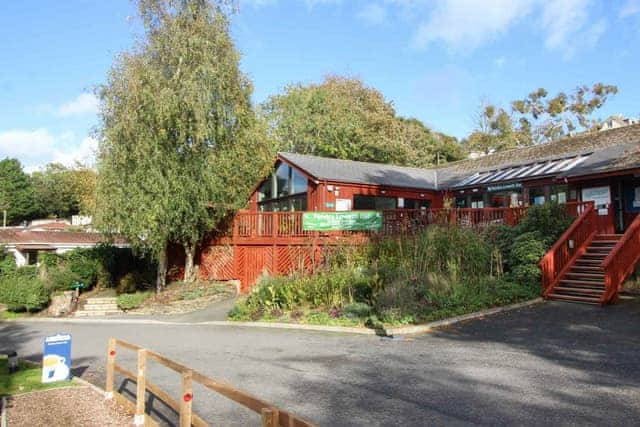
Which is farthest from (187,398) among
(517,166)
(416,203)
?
(517,166)

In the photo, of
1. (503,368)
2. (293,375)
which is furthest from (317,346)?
(503,368)

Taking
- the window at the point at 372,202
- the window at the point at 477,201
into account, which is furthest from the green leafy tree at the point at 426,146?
the window at the point at 372,202

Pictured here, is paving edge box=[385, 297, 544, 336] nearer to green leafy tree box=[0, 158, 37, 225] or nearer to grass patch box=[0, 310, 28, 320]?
grass patch box=[0, 310, 28, 320]

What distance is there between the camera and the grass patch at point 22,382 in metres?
7.38

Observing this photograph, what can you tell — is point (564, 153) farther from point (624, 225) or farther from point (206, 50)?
point (206, 50)

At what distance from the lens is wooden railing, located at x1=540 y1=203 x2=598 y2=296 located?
508 inches

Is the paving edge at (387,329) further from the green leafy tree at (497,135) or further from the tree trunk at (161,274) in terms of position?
the green leafy tree at (497,135)

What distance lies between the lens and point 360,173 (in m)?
24.0

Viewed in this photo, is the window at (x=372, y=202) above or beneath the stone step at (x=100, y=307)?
above

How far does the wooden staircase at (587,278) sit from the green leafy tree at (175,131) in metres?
12.4

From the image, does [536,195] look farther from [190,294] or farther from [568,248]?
[190,294]

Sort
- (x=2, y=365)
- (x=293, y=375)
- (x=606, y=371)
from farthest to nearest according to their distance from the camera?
1. (x=2, y=365)
2. (x=293, y=375)
3. (x=606, y=371)

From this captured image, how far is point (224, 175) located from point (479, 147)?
3436 centimetres

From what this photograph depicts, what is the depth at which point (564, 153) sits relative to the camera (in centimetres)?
2186
